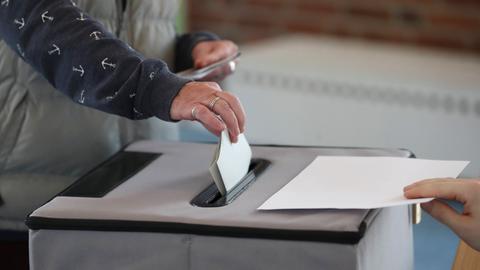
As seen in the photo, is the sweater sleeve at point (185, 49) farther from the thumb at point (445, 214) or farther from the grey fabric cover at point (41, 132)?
the thumb at point (445, 214)

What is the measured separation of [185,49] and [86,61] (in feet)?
1.14

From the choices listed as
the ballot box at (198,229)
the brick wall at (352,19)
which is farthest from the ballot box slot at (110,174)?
the brick wall at (352,19)

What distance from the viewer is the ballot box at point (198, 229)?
3.08 feet

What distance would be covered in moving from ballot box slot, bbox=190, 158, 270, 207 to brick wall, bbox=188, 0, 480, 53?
2.43 metres

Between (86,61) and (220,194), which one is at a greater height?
(86,61)

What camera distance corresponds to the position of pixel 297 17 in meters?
3.81

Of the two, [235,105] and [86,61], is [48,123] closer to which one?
[86,61]

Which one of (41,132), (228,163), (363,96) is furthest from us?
(363,96)

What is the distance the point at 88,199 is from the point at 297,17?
9.34 feet

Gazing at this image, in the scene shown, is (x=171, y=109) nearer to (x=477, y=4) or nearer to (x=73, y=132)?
(x=73, y=132)

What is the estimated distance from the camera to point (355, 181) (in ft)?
3.57

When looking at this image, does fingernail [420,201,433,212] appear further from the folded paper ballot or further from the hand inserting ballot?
the folded paper ballot

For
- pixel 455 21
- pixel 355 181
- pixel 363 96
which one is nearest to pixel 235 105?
pixel 355 181

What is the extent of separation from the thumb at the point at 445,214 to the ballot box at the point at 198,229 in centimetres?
5
